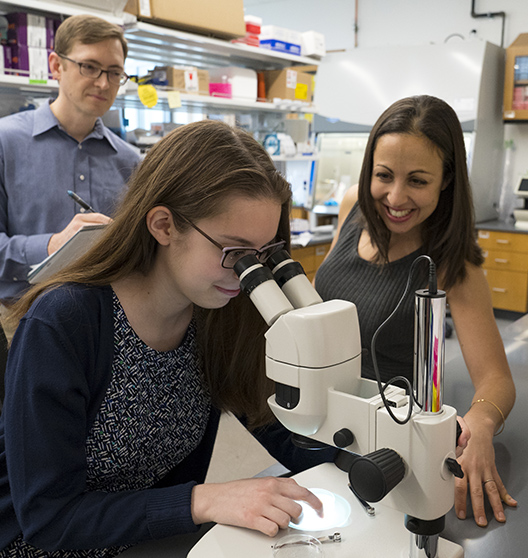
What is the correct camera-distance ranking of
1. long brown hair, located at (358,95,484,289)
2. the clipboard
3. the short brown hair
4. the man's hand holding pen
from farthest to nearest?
the short brown hair, the man's hand holding pen, long brown hair, located at (358,95,484,289), the clipboard

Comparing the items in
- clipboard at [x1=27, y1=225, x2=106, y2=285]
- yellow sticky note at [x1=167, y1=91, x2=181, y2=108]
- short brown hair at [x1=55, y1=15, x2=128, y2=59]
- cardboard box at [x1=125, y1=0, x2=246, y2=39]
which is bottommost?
clipboard at [x1=27, y1=225, x2=106, y2=285]

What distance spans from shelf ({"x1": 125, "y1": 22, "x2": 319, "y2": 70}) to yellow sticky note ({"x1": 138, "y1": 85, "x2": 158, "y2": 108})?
353 mm

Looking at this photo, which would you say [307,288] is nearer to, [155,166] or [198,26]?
[155,166]

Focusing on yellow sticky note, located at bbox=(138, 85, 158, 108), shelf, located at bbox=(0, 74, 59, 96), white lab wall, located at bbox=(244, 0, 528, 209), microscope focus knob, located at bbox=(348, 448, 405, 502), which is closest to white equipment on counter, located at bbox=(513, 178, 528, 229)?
white lab wall, located at bbox=(244, 0, 528, 209)

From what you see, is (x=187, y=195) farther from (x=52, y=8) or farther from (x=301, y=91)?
(x=301, y=91)

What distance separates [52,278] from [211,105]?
10.0ft

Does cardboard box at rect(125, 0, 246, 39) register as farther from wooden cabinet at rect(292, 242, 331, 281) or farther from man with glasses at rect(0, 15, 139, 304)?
wooden cabinet at rect(292, 242, 331, 281)

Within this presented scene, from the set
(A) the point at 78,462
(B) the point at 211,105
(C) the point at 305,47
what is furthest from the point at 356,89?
(A) the point at 78,462

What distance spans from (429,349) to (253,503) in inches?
14.2

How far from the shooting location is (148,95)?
295 cm

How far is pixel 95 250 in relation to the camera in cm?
108

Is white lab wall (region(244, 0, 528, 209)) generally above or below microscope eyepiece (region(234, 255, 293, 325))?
above

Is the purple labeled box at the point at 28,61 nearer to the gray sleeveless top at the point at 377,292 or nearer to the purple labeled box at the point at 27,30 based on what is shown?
the purple labeled box at the point at 27,30

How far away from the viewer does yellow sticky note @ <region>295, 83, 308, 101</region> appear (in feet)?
14.1
